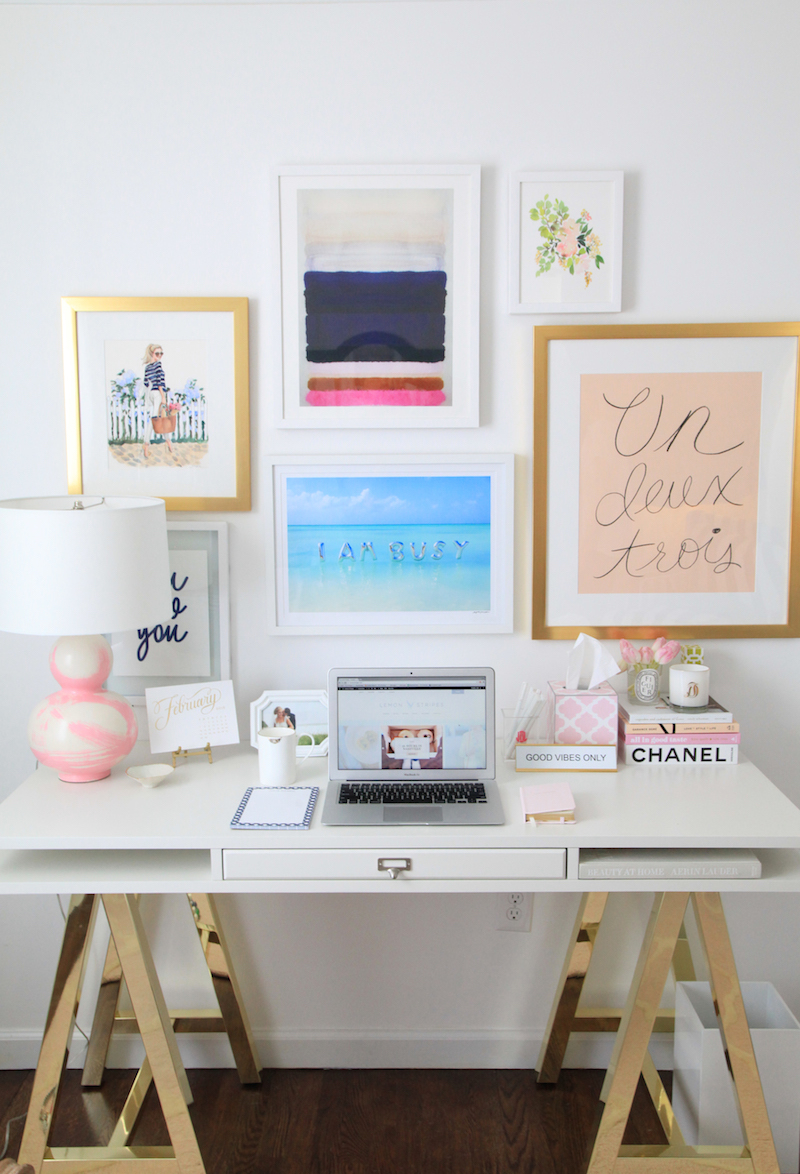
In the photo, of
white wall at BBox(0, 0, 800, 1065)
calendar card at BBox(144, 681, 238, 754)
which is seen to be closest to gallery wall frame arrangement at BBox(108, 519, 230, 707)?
white wall at BBox(0, 0, 800, 1065)

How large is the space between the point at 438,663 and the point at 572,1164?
1.07 m

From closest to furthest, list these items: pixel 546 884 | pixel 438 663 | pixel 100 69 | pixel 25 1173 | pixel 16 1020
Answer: pixel 25 1173, pixel 546 884, pixel 100 69, pixel 438 663, pixel 16 1020

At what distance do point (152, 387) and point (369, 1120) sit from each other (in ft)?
5.50

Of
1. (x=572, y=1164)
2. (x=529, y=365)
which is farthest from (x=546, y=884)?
(x=529, y=365)

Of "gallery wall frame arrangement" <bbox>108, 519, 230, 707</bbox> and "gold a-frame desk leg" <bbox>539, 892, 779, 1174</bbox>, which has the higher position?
"gallery wall frame arrangement" <bbox>108, 519, 230, 707</bbox>

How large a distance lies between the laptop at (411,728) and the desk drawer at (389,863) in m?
0.20

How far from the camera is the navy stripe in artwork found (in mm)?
1856

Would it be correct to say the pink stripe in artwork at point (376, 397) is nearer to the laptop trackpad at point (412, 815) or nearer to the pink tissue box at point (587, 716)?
the pink tissue box at point (587, 716)

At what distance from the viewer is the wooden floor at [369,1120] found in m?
1.84

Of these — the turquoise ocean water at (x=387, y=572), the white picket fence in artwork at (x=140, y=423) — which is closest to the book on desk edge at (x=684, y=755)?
the turquoise ocean water at (x=387, y=572)

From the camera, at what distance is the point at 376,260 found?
73.0 inches

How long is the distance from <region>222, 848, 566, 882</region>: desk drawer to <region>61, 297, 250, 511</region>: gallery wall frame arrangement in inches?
30.1

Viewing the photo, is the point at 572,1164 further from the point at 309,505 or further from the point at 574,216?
the point at 574,216

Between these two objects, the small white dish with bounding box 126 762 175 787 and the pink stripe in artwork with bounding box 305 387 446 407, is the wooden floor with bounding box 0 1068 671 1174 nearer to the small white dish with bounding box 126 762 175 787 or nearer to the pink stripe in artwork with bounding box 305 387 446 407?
the small white dish with bounding box 126 762 175 787
